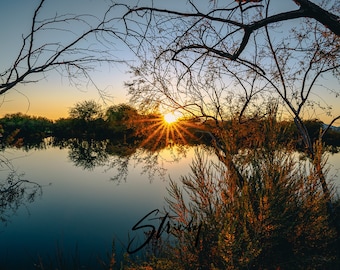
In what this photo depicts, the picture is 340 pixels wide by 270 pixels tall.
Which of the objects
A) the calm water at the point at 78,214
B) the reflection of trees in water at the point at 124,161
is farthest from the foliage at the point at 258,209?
the reflection of trees in water at the point at 124,161

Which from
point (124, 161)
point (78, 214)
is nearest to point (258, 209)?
point (78, 214)

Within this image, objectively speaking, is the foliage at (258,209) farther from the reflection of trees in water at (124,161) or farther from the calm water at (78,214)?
the reflection of trees in water at (124,161)

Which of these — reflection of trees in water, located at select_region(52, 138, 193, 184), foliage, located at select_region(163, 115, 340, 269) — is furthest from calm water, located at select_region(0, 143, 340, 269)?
foliage, located at select_region(163, 115, 340, 269)

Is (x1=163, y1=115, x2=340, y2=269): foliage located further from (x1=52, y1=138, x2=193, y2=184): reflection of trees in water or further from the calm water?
(x1=52, y1=138, x2=193, y2=184): reflection of trees in water

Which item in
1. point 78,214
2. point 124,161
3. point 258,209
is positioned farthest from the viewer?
point 124,161

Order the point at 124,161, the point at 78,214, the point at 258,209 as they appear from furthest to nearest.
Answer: the point at 124,161, the point at 78,214, the point at 258,209

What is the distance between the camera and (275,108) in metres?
3.50

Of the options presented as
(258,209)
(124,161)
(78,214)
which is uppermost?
(258,209)

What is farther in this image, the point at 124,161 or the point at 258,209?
the point at 124,161

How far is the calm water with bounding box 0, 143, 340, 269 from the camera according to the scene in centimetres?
777

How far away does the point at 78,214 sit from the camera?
1124 centimetres

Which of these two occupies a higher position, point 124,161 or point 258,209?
point 258,209

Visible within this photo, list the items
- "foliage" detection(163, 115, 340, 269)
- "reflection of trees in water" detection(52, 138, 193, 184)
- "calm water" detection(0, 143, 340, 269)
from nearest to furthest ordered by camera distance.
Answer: "foliage" detection(163, 115, 340, 269), "calm water" detection(0, 143, 340, 269), "reflection of trees in water" detection(52, 138, 193, 184)

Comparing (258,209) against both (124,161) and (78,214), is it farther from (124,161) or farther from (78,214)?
(124,161)
